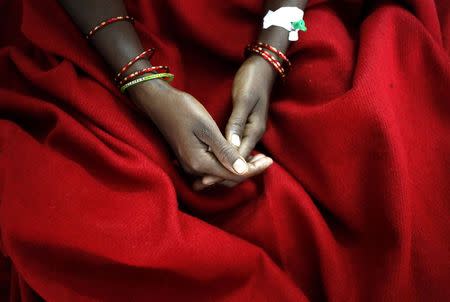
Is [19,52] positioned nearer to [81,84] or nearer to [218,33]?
[81,84]

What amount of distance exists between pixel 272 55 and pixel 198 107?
0.16 m

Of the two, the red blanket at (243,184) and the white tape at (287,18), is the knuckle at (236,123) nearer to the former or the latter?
the red blanket at (243,184)

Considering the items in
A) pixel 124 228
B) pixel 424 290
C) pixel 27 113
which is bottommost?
pixel 424 290

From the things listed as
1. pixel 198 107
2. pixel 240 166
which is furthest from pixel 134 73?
pixel 240 166

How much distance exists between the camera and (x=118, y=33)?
0.60 m

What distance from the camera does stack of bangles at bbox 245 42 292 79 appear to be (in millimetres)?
614

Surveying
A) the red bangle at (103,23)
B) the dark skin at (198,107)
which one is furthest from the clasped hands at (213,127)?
the red bangle at (103,23)

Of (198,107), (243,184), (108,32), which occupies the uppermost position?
(108,32)

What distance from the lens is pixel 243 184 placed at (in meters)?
0.57

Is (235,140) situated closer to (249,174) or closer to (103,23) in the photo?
(249,174)

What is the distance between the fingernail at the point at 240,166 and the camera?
51 centimetres

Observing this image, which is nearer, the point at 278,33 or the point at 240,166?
the point at 240,166

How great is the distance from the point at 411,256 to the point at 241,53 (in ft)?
1.31

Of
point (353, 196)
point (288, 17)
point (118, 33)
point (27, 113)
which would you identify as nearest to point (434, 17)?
point (288, 17)
